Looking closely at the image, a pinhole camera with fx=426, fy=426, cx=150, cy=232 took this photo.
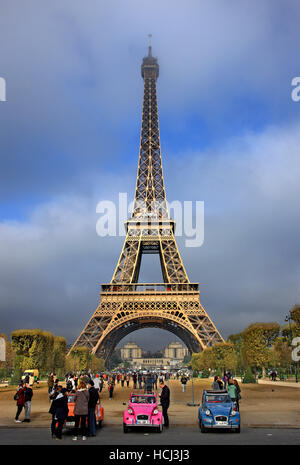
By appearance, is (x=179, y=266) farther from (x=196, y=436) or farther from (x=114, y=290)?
(x=196, y=436)

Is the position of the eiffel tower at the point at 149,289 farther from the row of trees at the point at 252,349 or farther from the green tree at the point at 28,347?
the green tree at the point at 28,347

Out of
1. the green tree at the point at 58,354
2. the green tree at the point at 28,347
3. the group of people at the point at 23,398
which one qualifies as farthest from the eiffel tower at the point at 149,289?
the group of people at the point at 23,398

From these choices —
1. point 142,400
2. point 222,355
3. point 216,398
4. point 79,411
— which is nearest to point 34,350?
point 222,355

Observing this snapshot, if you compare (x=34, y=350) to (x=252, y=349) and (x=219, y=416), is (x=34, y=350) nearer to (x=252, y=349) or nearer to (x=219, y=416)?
(x=252, y=349)

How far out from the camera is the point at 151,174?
88375mm

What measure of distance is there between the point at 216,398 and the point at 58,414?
645 centimetres

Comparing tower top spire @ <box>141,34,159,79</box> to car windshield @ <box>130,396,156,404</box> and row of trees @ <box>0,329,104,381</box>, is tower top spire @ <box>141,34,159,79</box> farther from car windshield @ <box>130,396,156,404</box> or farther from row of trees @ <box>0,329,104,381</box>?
car windshield @ <box>130,396,156,404</box>

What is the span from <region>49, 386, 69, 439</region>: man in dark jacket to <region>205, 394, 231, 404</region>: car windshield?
5.78 metres

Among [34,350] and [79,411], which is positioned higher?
[79,411]

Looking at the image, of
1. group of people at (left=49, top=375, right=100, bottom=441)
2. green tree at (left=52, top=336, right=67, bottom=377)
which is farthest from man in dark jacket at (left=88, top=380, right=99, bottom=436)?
green tree at (left=52, top=336, right=67, bottom=377)

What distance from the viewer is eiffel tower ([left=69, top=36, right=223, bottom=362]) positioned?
72.0 m

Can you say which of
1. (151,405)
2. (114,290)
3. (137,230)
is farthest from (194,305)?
(151,405)

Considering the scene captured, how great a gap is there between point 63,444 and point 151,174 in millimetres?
77455

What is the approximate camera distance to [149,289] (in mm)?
78000
